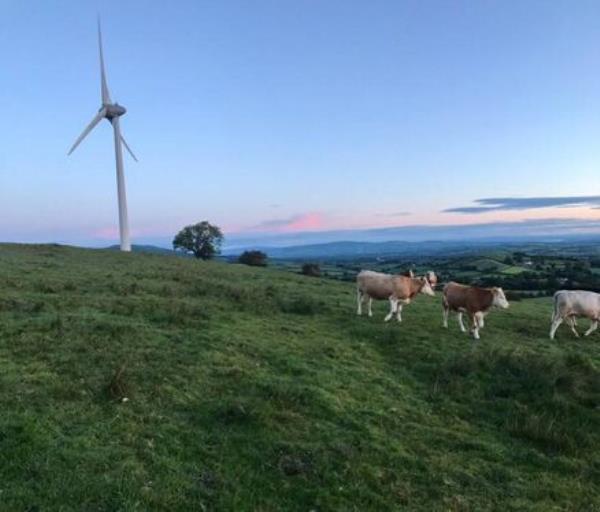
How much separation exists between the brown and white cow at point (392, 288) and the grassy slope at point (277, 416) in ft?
9.03

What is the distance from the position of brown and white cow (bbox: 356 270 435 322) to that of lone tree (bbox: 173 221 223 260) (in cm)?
5554

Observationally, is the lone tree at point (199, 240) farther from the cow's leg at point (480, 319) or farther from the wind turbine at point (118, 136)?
the cow's leg at point (480, 319)

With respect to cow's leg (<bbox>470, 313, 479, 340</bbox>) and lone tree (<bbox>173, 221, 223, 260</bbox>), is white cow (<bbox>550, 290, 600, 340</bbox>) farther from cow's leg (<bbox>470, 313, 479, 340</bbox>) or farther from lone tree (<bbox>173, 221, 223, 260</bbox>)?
lone tree (<bbox>173, 221, 223, 260</bbox>)

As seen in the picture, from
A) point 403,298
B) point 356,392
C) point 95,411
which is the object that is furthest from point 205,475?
point 403,298

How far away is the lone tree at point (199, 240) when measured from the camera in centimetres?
7362

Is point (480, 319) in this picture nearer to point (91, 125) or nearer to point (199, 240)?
point (91, 125)

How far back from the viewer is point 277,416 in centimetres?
887

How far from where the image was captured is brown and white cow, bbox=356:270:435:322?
18688mm

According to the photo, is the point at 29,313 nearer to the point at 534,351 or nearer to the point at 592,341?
the point at 534,351

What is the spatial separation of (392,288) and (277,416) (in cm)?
1066

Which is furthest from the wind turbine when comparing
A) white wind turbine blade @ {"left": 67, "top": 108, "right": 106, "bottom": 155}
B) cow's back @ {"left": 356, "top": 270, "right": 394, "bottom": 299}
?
cow's back @ {"left": 356, "top": 270, "right": 394, "bottom": 299}

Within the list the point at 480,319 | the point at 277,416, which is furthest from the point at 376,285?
the point at 277,416

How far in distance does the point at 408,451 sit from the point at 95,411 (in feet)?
15.9

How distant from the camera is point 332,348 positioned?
1356cm
